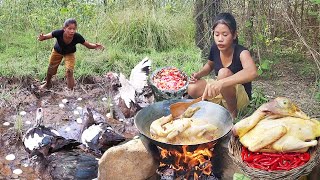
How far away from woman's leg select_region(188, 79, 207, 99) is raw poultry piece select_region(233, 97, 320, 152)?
5.39 ft

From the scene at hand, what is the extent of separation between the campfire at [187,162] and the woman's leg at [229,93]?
34.3 inches

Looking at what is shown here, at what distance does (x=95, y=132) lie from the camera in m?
4.17

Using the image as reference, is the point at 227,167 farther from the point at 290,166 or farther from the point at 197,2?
the point at 197,2

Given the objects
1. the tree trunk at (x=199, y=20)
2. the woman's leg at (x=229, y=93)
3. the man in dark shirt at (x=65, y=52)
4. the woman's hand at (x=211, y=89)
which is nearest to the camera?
the woman's hand at (x=211, y=89)

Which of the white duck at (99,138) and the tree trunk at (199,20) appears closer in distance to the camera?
the white duck at (99,138)

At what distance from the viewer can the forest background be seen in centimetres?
560

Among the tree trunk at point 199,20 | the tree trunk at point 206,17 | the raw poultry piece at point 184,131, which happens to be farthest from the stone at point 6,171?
the tree trunk at point 199,20

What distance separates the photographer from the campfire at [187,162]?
323 cm

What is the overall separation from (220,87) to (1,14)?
5.76 meters

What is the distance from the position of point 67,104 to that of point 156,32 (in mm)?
2593

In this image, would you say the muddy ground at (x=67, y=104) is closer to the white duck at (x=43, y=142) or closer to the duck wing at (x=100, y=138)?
the white duck at (x=43, y=142)

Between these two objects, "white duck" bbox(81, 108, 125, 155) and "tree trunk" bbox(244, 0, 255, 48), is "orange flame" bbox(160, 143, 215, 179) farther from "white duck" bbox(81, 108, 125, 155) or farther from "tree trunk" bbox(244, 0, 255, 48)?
"tree trunk" bbox(244, 0, 255, 48)

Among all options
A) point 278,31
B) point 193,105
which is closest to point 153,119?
point 193,105

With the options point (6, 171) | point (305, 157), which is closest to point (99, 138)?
point (6, 171)
